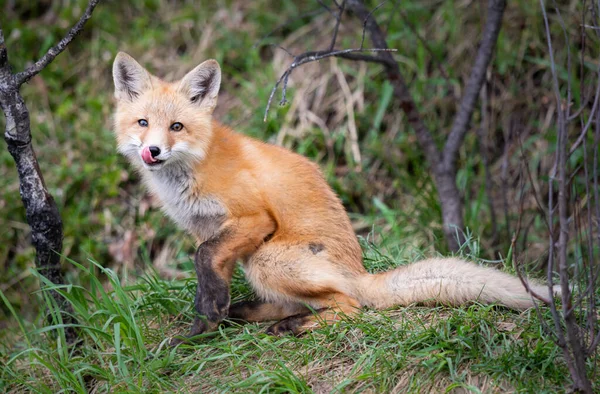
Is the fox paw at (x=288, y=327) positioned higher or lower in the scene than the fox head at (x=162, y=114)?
lower

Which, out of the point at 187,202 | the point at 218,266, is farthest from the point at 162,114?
the point at 218,266

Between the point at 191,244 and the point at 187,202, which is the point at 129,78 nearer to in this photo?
the point at 187,202

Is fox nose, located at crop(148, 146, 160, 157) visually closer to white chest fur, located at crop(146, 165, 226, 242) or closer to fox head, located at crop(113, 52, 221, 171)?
fox head, located at crop(113, 52, 221, 171)

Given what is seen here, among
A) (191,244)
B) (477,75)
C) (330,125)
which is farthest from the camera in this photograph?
(330,125)

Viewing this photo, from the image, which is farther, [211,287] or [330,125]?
[330,125]

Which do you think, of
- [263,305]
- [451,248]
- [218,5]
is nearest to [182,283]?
[263,305]

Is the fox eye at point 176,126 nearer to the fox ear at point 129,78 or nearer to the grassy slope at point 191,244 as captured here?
the fox ear at point 129,78

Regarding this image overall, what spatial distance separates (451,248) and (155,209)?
2.94 meters

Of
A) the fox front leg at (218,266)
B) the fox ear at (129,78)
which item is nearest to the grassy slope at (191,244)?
the fox front leg at (218,266)

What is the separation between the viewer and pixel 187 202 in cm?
349

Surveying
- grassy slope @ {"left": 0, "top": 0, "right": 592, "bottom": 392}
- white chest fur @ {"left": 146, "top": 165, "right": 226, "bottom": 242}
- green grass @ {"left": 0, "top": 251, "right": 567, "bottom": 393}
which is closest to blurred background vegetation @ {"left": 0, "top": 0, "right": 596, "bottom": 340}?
grassy slope @ {"left": 0, "top": 0, "right": 592, "bottom": 392}

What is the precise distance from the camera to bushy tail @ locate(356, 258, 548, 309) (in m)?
3.11

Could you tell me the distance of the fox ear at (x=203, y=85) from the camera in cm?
361

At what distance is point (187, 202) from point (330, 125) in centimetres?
310
